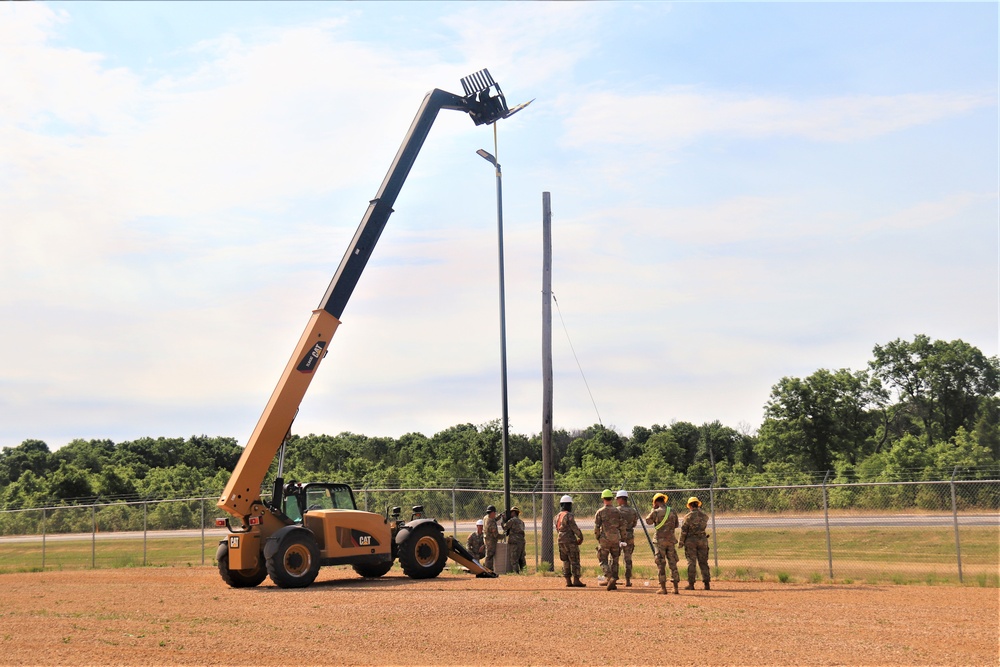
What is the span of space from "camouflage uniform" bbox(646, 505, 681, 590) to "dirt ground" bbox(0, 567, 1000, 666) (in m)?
0.56

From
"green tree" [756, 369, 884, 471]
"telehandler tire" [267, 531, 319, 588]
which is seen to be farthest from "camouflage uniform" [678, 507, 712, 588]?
"green tree" [756, 369, 884, 471]

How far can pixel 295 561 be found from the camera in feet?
58.0

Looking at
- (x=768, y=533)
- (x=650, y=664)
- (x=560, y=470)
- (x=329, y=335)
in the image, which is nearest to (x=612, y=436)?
(x=560, y=470)

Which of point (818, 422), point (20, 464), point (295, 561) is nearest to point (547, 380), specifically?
point (295, 561)

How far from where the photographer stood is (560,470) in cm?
6556

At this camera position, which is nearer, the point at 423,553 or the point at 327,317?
the point at 327,317

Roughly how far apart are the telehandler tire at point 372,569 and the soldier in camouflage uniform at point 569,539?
3.79 m

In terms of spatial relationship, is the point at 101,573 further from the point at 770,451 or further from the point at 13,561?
the point at 770,451

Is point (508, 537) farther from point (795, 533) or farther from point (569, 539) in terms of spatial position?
point (795, 533)

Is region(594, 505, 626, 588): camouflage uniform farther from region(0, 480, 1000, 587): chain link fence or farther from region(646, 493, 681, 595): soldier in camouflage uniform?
region(0, 480, 1000, 587): chain link fence

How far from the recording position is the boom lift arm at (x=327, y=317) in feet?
58.6

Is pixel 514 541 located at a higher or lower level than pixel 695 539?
lower

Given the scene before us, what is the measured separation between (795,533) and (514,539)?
11234 millimetres

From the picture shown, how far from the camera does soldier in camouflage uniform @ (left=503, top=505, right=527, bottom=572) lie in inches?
835
